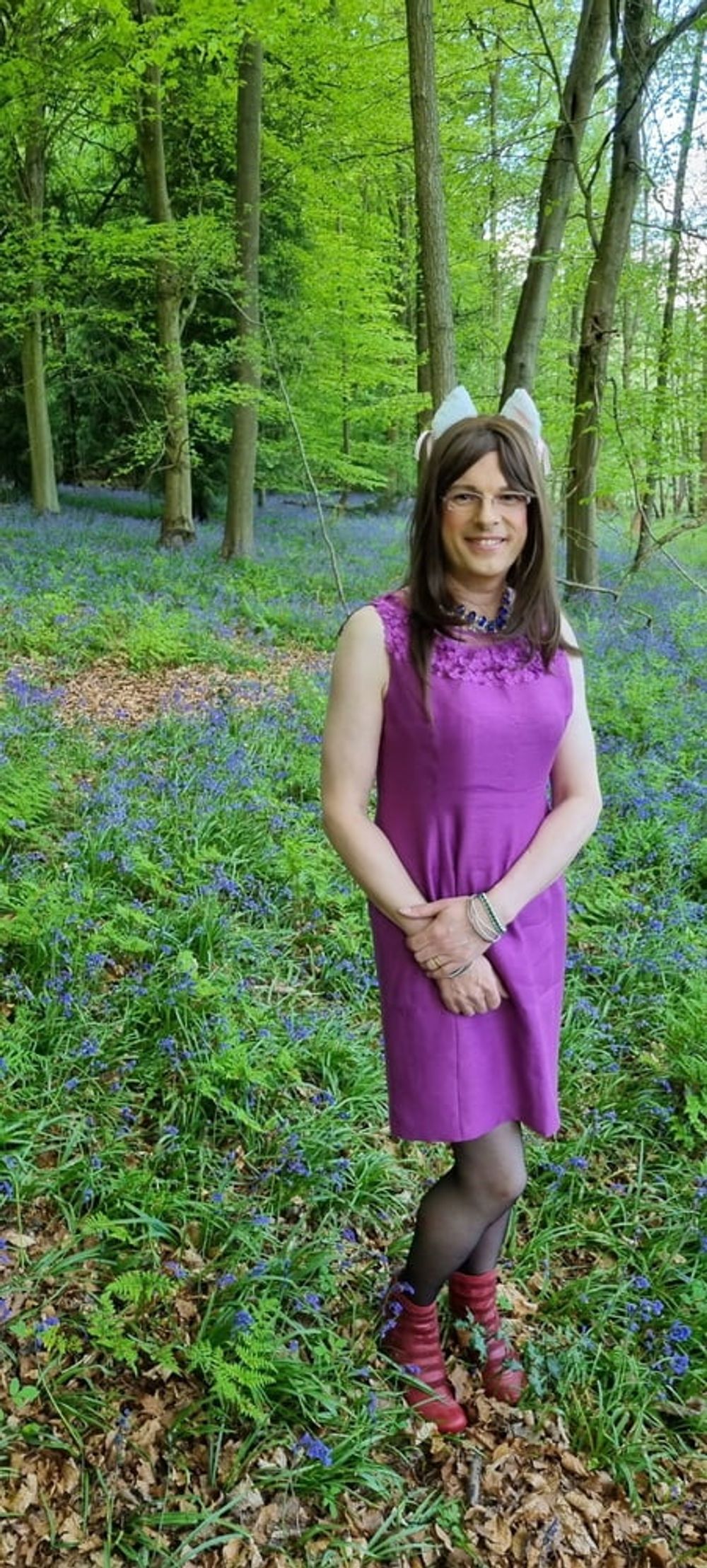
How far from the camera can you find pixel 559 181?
9.12 metres

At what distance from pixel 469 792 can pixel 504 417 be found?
0.79m

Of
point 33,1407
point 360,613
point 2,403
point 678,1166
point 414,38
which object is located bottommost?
point 678,1166

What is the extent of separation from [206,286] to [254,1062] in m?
10.8

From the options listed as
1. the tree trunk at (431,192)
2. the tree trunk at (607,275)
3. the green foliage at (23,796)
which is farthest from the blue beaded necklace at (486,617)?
the tree trunk at (607,275)

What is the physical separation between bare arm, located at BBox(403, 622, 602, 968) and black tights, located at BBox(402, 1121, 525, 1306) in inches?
Result: 20.6

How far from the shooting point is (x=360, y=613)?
190cm

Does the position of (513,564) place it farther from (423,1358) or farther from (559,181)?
(559,181)

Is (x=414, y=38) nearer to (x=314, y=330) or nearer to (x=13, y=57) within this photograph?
(x=13, y=57)

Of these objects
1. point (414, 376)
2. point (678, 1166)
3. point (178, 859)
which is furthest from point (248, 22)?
point (678, 1166)

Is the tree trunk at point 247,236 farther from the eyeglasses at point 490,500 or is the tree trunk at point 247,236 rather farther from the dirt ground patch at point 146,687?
the eyeglasses at point 490,500

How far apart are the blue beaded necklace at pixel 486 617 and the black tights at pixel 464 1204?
3.74ft

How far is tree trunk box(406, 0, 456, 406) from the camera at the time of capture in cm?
617

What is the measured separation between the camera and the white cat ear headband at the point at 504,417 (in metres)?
1.95

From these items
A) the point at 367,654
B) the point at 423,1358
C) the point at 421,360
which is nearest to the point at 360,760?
the point at 367,654
